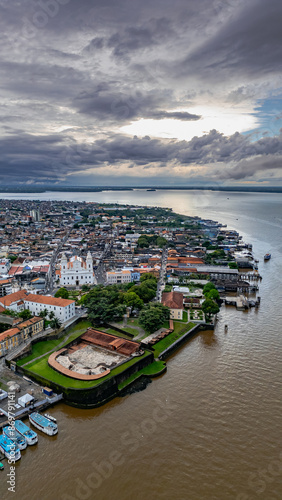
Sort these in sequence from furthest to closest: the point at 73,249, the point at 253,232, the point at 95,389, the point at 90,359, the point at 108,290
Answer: the point at 253,232, the point at 73,249, the point at 108,290, the point at 90,359, the point at 95,389

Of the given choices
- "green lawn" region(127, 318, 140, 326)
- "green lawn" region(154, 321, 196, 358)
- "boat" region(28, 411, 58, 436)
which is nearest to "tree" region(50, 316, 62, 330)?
"green lawn" region(127, 318, 140, 326)

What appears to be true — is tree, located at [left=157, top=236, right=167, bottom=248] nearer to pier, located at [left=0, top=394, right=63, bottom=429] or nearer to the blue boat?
pier, located at [left=0, top=394, right=63, bottom=429]

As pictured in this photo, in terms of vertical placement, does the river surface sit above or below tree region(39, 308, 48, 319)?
below

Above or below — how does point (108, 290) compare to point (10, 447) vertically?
above

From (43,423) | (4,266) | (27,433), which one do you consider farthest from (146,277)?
(27,433)

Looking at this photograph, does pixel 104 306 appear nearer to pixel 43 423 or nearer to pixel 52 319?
pixel 52 319

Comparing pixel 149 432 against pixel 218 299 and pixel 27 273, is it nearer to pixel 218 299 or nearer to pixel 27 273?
pixel 218 299

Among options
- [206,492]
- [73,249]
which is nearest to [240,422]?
[206,492]
